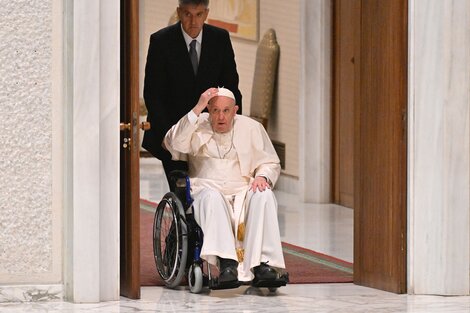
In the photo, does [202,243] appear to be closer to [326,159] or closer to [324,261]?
[324,261]

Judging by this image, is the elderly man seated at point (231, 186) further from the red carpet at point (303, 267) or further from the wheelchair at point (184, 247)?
the red carpet at point (303, 267)

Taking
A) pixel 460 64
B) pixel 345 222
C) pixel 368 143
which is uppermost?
pixel 460 64

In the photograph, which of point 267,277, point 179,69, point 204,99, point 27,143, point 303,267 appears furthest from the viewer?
point 303,267

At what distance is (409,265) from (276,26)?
6073 millimetres

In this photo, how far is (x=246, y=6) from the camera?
13.6 meters

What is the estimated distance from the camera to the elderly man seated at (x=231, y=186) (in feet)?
20.9

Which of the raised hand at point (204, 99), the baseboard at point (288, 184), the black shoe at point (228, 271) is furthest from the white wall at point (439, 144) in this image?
the baseboard at point (288, 184)

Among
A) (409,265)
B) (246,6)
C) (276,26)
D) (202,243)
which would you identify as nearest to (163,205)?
(202,243)

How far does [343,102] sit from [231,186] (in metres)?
4.47

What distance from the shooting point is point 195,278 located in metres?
6.46

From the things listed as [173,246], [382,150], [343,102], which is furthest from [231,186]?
[343,102]

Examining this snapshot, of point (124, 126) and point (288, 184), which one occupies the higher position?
point (124, 126)

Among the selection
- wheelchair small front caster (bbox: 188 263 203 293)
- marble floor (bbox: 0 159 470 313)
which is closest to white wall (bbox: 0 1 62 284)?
marble floor (bbox: 0 159 470 313)

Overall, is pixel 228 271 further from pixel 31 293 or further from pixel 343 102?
pixel 343 102
